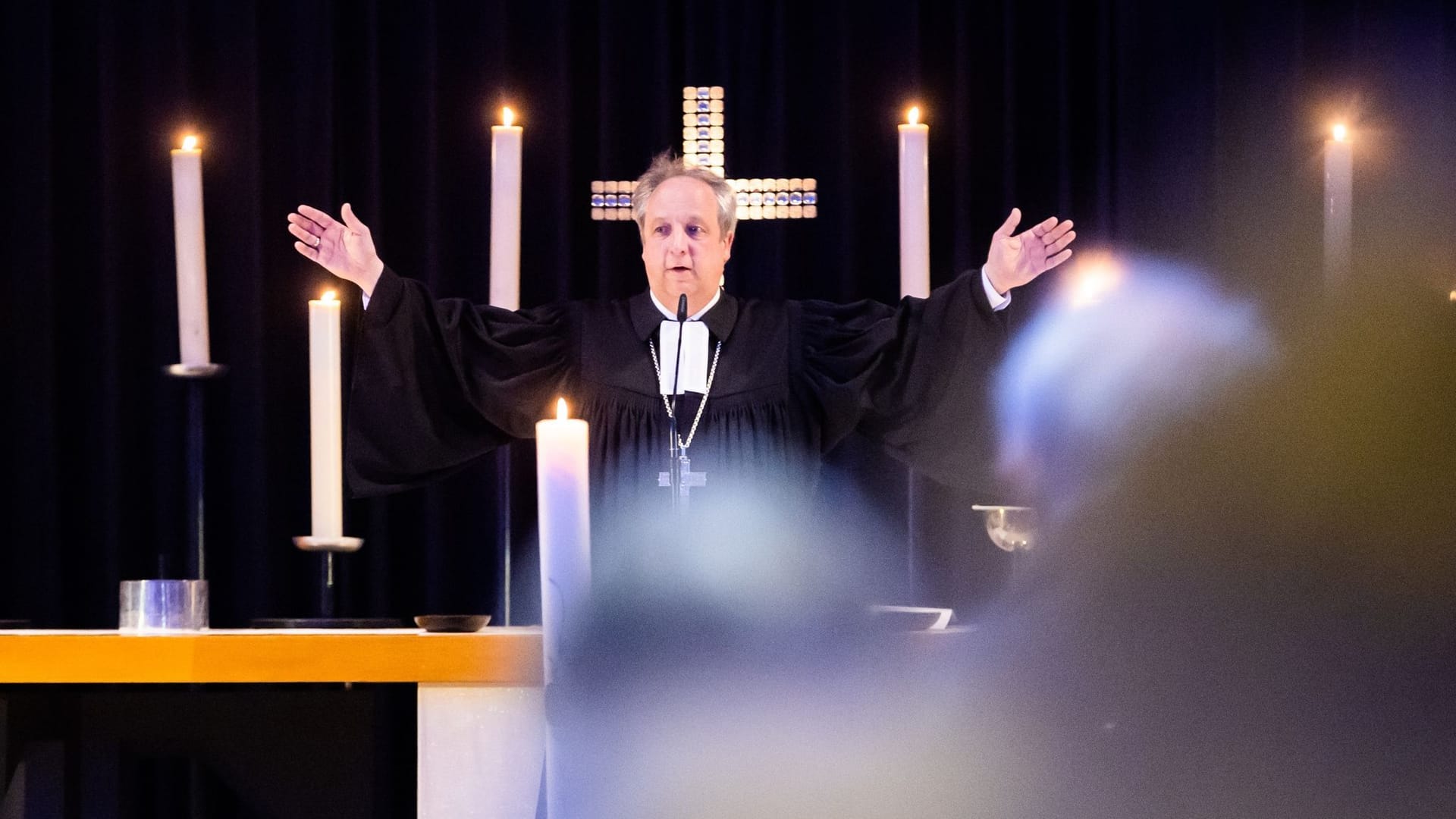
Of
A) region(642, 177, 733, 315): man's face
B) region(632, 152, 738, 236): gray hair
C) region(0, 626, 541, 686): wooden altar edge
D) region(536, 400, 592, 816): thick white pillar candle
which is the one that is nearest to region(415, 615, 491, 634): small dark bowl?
region(0, 626, 541, 686): wooden altar edge

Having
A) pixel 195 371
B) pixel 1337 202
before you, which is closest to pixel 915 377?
pixel 1337 202

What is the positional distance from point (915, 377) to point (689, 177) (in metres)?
0.72

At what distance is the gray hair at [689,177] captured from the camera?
3.87 metres

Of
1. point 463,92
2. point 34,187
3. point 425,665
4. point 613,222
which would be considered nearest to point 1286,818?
point 425,665

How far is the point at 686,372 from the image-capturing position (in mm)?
3906

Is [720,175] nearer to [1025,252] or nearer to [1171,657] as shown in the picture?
[1025,252]

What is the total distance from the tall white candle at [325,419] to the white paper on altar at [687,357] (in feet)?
2.45

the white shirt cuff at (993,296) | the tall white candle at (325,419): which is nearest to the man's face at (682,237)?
the white shirt cuff at (993,296)

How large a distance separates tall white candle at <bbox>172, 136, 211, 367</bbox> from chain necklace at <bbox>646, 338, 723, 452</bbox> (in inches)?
39.8

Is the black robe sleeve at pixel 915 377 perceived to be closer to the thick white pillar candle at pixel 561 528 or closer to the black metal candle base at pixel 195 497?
the black metal candle base at pixel 195 497

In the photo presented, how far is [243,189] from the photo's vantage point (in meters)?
4.46

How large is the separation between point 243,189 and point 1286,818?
3618 millimetres

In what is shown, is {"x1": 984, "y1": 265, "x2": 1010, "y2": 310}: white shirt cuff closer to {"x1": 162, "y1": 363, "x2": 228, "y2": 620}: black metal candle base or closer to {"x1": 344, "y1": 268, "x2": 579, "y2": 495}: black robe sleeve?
{"x1": 344, "y1": 268, "x2": 579, "y2": 495}: black robe sleeve

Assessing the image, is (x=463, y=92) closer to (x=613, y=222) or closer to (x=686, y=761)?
(x=613, y=222)
